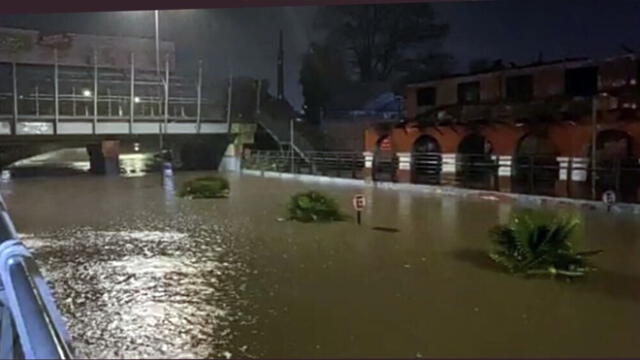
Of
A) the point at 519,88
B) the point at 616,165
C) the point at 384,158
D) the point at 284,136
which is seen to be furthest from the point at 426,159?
the point at 284,136

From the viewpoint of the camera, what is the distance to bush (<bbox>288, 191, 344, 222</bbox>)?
27.2 feet

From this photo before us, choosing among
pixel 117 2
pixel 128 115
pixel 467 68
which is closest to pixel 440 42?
pixel 467 68

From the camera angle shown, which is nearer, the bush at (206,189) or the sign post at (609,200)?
the sign post at (609,200)

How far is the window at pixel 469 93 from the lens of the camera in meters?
17.0

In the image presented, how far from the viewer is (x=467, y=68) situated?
679 inches

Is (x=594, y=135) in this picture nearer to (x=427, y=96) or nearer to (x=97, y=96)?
(x=427, y=96)

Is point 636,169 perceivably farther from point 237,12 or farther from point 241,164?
point 241,164

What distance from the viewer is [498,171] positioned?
14.9 meters

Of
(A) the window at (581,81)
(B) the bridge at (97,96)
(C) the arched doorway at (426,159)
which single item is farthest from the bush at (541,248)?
(B) the bridge at (97,96)

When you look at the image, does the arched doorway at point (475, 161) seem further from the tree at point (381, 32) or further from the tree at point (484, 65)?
the tree at point (381, 32)

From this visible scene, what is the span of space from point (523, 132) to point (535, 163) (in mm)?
866

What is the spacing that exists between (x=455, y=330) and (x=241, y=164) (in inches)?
738

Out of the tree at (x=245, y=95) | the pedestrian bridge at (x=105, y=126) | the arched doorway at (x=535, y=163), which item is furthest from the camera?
the tree at (x=245, y=95)

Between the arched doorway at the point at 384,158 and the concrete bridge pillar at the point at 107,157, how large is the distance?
8746mm
